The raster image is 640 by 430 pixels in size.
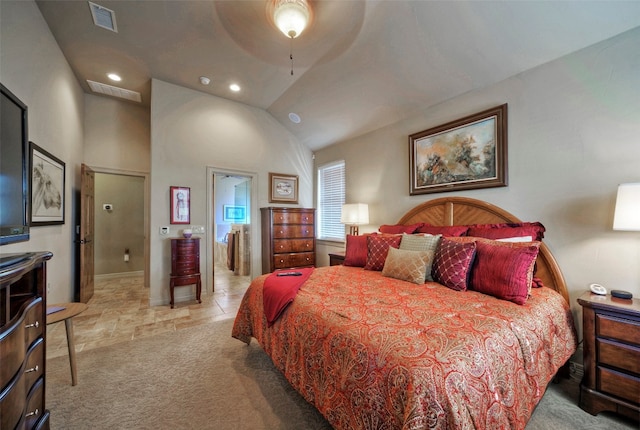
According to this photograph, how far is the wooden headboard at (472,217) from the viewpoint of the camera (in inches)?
85.0

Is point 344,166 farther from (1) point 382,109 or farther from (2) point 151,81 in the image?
(2) point 151,81

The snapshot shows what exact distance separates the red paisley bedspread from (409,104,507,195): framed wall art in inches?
50.8

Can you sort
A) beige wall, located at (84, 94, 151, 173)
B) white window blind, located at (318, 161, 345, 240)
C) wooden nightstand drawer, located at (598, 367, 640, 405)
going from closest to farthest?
wooden nightstand drawer, located at (598, 367, 640, 405) < beige wall, located at (84, 94, 151, 173) < white window blind, located at (318, 161, 345, 240)

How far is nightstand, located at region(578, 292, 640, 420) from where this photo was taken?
1.50 metres

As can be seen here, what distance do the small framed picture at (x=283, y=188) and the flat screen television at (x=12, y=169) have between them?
322cm

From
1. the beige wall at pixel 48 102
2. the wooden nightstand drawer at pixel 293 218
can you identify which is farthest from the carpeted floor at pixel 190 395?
the wooden nightstand drawer at pixel 293 218

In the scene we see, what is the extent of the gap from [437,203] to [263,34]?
2.81 metres

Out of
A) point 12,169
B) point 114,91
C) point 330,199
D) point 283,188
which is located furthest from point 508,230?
point 114,91

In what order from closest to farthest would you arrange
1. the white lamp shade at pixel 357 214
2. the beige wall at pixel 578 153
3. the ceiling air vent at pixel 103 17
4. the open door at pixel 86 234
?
the beige wall at pixel 578 153 < the ceiling air vent at pixel 103 17 < the open door at pixel 86 234 < the white lamp shade at pixel 357 214

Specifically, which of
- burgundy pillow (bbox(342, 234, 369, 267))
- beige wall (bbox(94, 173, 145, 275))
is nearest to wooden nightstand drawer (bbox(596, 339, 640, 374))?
burgundy pillow (bbox(342, 234, 369, 267))

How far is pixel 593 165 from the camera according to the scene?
2.00 meters

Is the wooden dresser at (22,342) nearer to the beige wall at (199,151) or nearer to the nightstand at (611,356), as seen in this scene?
the beige wall at (199,151)

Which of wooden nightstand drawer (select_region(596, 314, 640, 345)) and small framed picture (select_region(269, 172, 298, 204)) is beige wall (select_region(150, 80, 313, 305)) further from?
wooden nightstand drawer (select_region(596, 314, 640, 345))

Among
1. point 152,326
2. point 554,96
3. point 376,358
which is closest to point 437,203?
point 554,96
